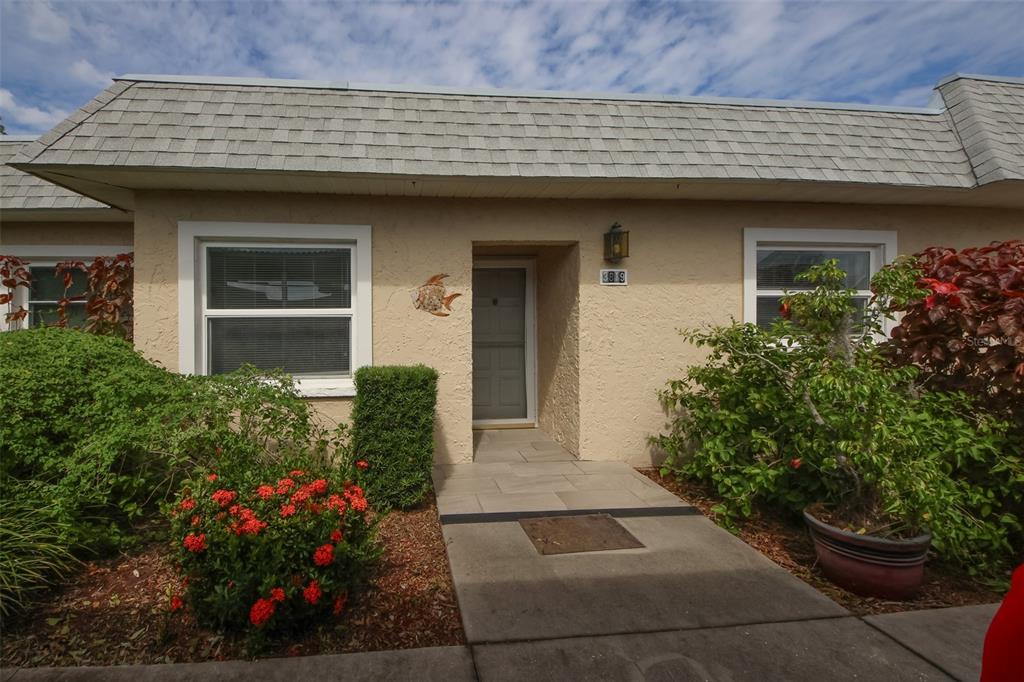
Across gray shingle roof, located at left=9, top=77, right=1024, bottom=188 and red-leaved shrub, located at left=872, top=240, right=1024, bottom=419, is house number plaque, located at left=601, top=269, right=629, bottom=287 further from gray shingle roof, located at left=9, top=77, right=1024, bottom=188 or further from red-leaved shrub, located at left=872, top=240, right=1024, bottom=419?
red-leaved shrub, located at left=872, top=240, right=1024, bottom=419

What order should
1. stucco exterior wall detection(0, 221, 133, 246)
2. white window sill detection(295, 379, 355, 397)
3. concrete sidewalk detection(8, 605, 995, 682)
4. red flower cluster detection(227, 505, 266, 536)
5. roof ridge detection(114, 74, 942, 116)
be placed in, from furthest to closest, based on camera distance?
stucco exterior wall detection(0, 221, 133, 246)
roof ridge detection(114, 74, 942, 116)
white window sill detection(295, 379, 355, 397)
red flower cluster detection(227, 505, 266, 536)
concrete sidewalk detection(8, 605, 995, 682)

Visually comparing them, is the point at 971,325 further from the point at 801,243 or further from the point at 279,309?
the point at 279,309

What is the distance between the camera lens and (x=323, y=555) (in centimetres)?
271

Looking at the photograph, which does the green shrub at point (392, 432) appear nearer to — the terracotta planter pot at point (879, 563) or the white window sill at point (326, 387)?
the white window sill at point (326, 387)

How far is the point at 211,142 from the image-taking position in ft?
15.3

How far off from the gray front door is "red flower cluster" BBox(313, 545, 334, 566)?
14.9ft

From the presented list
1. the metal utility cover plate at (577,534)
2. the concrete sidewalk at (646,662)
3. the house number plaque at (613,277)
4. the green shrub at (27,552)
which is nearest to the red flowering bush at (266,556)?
the concrete sidewalk at (646,662)

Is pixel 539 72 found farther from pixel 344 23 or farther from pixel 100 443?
pixel 100 443

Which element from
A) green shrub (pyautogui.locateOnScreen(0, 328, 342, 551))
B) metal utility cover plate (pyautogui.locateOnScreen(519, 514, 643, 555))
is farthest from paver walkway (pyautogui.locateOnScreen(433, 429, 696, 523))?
green shrub (pyautogui.locateOnScreen(0, 328, 342, 551))

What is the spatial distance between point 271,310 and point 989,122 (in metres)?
7.78

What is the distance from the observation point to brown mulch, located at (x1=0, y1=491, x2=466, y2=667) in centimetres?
262

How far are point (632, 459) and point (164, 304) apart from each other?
4935 millimetres

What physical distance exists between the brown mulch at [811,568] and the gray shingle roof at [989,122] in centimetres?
383

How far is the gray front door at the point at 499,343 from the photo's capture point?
7262 mm
